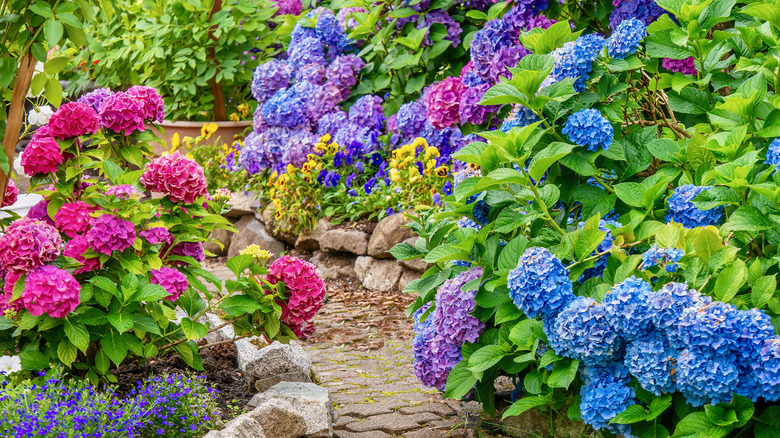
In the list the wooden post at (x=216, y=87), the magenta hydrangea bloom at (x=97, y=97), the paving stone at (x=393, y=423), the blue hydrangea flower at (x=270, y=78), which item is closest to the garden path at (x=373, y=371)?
the paving stone at (x=393, y=423)

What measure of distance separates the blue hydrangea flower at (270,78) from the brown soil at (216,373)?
10.3 feet

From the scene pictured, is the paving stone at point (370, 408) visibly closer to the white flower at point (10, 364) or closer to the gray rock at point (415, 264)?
the white flower at point (10, 364)

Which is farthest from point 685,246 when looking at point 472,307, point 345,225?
point 345,225

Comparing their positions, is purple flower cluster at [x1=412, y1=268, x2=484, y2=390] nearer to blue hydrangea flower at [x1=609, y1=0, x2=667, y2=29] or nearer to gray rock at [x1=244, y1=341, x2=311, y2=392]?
gray rock at [x1=244, y1=341, x2=311, y2=392]

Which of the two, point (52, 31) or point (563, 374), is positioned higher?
point (52, 31)

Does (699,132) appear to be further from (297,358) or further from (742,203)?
(297,358)

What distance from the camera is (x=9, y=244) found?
7.18ft

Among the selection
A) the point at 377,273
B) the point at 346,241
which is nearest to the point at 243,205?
Answer: the point at 346,241

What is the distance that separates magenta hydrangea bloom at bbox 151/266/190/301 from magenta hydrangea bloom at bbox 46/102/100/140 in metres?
0.54

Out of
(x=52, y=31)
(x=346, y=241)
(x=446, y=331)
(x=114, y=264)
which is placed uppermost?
(x=52, y=31)

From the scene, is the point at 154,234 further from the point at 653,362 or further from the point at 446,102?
the point at 446,102

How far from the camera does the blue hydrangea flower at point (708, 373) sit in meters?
1.65

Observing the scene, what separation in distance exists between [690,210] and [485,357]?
72 centimetres

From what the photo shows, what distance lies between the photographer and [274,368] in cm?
292
